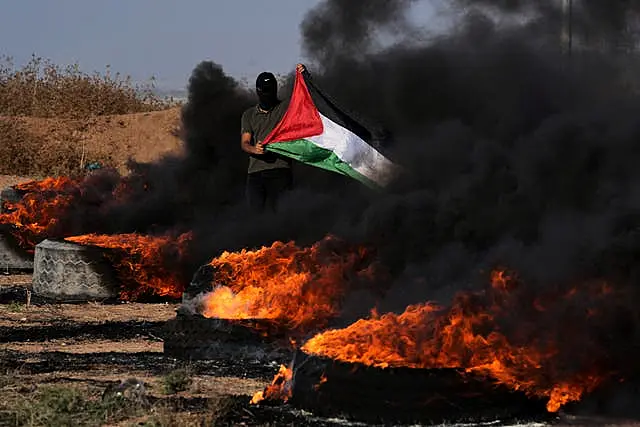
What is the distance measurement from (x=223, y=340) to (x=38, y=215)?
7.18 metres

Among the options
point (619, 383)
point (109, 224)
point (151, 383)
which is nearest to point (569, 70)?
point (619, 383)

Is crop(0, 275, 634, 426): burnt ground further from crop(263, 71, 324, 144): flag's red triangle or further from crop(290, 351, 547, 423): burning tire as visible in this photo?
crop(263, 71, 324, 144): flag's red triangle

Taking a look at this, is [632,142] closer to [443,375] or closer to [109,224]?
[443,375]

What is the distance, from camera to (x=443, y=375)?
21.9ft

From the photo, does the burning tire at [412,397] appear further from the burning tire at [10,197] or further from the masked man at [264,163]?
the burning tire at [10,197]

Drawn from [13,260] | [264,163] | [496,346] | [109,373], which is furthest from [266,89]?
[13,260]

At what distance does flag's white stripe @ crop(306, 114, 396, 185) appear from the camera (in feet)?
37.7

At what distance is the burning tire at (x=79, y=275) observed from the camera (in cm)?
1268

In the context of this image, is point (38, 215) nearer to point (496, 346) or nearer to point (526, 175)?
point (526, 175)

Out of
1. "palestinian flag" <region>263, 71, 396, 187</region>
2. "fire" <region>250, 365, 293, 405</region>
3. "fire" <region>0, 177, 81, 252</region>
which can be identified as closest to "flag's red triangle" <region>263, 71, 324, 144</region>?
"palestinian flag" <region>263, 71, 396, 187</region>

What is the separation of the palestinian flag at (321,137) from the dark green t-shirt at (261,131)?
7 cm

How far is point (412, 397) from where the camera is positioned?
6.70m

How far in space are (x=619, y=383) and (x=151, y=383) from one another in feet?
10.7

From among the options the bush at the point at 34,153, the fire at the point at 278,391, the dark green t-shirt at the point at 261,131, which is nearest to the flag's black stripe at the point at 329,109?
the dark green t-shirt at the point at 261,131
